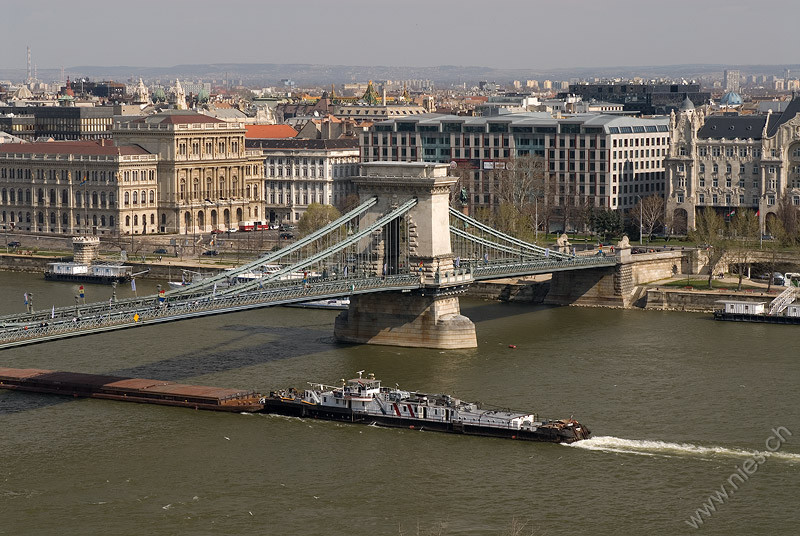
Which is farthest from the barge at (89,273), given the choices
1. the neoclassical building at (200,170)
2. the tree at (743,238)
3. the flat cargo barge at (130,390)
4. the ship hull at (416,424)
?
the ship hull at (416,424)

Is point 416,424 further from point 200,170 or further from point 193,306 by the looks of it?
point 200,170

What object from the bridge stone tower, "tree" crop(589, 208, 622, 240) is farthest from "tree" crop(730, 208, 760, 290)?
the bridge stone tower

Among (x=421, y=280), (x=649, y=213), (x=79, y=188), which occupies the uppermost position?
(x=79, y=188)

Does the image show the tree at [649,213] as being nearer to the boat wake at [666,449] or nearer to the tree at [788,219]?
the tree at [788,219]

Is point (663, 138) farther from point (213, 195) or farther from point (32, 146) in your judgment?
point (32, 146)

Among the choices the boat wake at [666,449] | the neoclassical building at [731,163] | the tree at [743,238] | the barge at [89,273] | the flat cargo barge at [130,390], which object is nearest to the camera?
the boat wake at [666,449]

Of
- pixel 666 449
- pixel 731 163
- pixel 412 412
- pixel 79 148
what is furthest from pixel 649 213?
pixel 666 449
